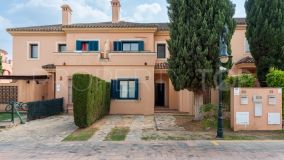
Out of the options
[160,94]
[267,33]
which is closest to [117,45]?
[160,94]

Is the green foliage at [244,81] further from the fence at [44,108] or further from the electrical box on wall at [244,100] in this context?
the fence at [44,108]

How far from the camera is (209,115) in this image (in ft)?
54.1

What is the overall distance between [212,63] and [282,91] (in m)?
3.44

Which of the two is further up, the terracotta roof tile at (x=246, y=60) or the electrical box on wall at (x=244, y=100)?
the terracotta roof tile at (x=246, y=60)

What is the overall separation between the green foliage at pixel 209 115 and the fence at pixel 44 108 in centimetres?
952

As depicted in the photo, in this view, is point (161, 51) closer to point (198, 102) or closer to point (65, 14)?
point (65, 14)

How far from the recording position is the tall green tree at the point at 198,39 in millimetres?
15148

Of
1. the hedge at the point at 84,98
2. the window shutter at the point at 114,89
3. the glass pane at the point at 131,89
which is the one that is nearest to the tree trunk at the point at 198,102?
the hedge at the point at 84,98

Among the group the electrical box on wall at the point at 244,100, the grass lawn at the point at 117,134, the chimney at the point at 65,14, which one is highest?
the chimney at the point at 65,14

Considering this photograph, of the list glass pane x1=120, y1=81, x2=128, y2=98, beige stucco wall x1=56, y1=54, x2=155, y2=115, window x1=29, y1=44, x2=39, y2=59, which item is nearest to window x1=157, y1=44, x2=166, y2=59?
beige stucco wall x1=56, y1=54, x2=155, y2=115

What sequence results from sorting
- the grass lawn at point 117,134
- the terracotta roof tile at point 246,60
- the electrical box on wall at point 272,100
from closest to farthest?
the grass lawn at point 117,134
the electrical box on wall at point 272,100
the terracotta roof tile at point 246,60

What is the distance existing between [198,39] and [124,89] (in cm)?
824

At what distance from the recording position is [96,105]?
16797 millimetres

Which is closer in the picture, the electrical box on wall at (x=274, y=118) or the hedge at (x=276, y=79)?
the electrical box on wall at (x=274, y=118)
